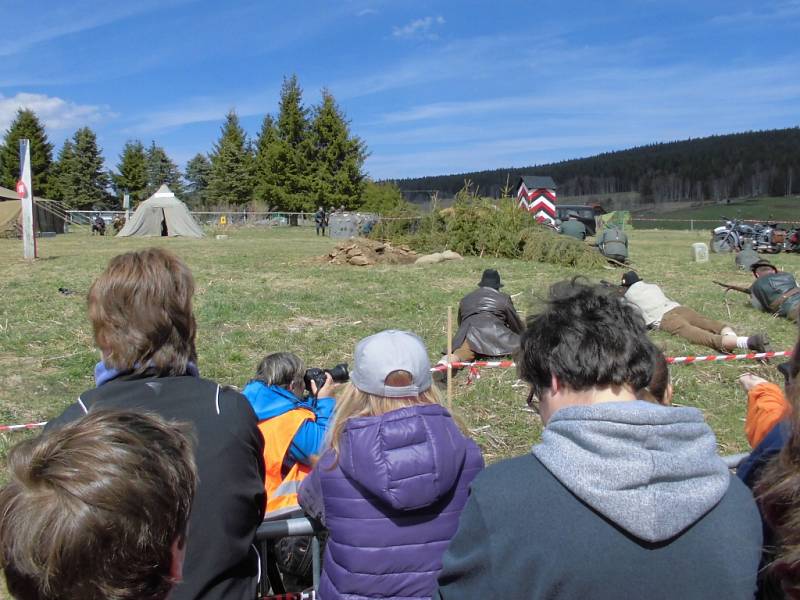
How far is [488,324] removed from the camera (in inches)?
294

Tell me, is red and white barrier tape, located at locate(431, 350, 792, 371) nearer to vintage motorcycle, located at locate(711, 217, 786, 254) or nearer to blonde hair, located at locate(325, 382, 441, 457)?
blonde hair, located at locate(325, 382, 441, 457)

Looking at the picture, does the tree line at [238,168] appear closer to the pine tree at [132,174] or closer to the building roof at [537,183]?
the pine tree at [132,174]

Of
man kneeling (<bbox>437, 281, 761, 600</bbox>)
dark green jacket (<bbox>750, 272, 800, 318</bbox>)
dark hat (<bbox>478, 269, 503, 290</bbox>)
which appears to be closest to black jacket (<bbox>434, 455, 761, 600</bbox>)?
man kneeling (<bbox>437, 281, 761, 600</bbox>)

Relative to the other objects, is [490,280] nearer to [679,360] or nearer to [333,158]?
[679,360]

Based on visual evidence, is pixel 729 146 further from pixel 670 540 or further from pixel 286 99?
pixel 670 540

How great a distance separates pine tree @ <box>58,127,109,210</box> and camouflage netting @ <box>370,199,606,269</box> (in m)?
44.2

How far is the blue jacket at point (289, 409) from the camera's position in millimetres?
3176

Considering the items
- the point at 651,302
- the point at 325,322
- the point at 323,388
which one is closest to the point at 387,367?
the point at 323,388

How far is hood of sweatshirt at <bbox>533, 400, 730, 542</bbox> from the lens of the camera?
1.40 meters

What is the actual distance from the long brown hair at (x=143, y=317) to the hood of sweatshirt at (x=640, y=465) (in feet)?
4.19

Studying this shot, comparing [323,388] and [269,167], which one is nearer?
[323,388]

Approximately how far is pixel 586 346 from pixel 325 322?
771 cm

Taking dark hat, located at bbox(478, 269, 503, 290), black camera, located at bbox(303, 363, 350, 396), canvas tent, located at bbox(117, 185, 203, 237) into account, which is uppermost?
canvas tent, located at bbox(117, 185, 203, 237)

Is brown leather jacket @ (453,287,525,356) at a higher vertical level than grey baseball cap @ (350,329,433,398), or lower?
lower
